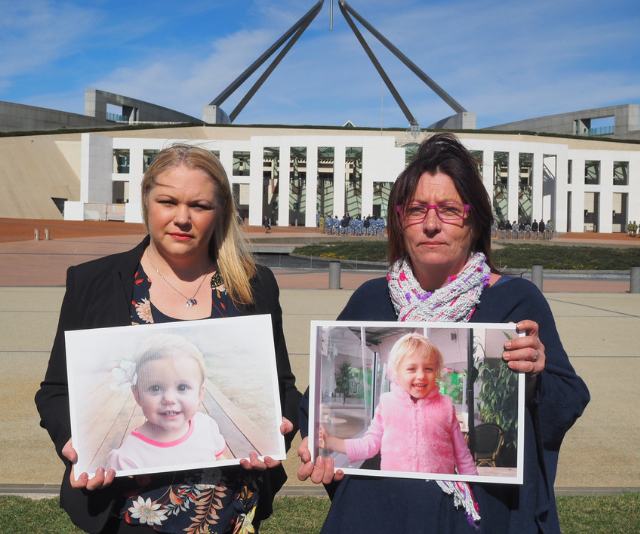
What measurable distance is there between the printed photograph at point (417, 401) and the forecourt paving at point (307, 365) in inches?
81.8

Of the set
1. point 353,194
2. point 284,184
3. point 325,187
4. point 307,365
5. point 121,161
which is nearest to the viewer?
point 307,365

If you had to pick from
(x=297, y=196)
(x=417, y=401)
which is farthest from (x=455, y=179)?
(x=297, y=196)

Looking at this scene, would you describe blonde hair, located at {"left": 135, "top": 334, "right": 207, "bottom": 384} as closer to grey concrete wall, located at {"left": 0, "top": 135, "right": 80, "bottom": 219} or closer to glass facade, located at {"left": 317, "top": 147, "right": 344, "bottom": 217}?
grey concrete wall, located at {"left": 0, "top": 135, "right": 80, "bottom": 219}

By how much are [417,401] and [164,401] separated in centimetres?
75

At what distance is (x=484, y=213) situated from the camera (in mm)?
1960

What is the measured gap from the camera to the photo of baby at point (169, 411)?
1884 millimetres

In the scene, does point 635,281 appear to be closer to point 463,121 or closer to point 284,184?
point 284,184

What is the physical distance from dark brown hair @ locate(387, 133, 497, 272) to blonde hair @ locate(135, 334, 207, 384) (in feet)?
2.50

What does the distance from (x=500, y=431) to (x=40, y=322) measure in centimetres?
843

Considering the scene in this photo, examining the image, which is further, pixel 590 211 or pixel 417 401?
pixel 590 211

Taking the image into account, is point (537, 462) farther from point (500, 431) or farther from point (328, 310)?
point (328, 310)

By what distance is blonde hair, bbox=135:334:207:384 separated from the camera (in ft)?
6.24

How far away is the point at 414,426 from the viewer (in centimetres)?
175

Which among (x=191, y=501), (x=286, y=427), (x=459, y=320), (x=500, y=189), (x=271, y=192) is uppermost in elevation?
(x=500, y=189)
